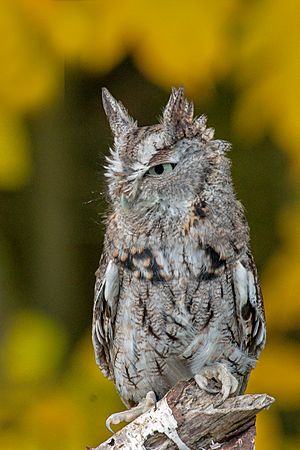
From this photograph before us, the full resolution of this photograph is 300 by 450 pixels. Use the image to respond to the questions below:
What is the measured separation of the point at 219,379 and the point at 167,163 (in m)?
0.49

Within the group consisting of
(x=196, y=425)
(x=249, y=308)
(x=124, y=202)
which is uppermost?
(x=124, y=202)

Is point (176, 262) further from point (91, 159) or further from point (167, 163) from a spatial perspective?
point (91, 159)

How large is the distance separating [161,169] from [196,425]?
0.56 meters

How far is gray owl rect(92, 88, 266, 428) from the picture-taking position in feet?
7.32

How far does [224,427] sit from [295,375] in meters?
1.03

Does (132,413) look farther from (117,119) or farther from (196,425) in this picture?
(117,119)

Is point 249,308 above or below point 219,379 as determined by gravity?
above

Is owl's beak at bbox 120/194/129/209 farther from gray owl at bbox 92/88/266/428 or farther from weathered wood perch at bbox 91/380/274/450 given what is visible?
weathered wood perch at bbox 91/380/274/450

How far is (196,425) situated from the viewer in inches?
79.7

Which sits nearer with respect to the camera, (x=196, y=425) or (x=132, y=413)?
(x=196, y=425)

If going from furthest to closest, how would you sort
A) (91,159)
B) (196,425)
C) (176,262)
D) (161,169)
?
(91,159) < (176,262) < (161,169) < (196,425)

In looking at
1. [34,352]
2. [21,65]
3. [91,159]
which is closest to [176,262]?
[21,65]

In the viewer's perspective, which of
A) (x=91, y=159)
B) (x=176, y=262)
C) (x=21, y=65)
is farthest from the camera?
(x=91, y=159)

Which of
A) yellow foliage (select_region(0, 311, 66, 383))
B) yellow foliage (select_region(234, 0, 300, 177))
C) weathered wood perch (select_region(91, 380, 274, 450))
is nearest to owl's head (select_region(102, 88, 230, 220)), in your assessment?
yellow foliage (select_region(234, 0, 300, 177))
